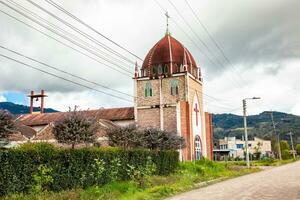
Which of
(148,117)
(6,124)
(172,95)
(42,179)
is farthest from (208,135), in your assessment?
(42,179)

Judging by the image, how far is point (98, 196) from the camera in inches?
597

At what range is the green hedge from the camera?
12.7 meters

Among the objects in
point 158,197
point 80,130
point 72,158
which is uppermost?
point 80,130

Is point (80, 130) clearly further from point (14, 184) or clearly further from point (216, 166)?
point (216, 166)

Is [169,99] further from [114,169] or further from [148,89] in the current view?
[114,169]

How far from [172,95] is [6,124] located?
3028 centimetres

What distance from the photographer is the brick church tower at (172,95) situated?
45.1 m

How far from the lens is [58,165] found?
15.0 metres

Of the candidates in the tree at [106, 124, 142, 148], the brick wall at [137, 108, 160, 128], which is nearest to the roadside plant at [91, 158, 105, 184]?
the tree at [106, 124, 142, 148]

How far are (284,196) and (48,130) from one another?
99.8 ft

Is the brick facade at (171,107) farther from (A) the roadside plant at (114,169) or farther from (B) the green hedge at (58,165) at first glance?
(A) the roadside plant at (114,169)

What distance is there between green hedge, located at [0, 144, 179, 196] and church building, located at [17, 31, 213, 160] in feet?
79.2

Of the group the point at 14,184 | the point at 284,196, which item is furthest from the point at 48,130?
the point at 284,196

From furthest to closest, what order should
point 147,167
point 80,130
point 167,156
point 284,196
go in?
point 167,156 → point 147,167 → point 80,130 → point 284,196
